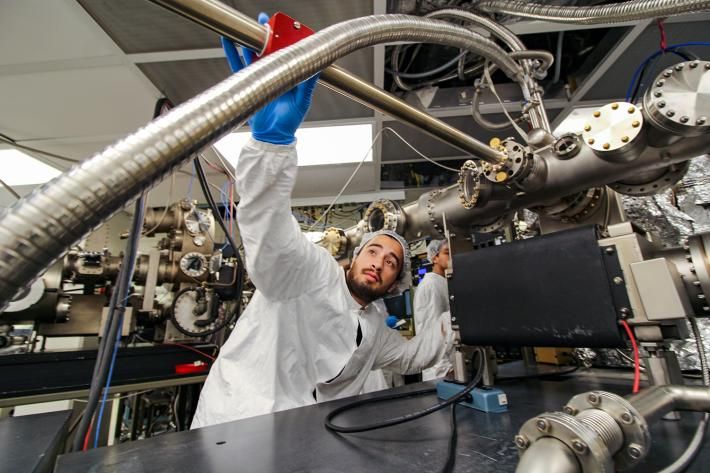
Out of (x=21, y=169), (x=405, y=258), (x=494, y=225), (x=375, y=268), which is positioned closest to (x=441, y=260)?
(x=405, y=258)

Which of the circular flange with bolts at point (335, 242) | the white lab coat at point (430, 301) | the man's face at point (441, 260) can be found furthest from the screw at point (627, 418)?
the white lab coat at point (430, 301)

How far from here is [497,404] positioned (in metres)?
0.53

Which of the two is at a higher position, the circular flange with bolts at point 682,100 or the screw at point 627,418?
the circular flange with bolts at point 682,100

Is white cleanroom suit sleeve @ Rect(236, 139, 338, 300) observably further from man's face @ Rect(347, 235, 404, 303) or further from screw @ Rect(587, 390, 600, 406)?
screw @ Rect(587, 390, 600, 406)

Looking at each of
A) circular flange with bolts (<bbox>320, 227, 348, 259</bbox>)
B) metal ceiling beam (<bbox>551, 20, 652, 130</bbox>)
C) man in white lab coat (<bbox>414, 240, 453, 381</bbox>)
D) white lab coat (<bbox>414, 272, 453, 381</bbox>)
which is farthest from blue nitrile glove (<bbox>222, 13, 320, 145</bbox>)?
white lab coat (<bbox>414, 272, 453, 381</bbox>)

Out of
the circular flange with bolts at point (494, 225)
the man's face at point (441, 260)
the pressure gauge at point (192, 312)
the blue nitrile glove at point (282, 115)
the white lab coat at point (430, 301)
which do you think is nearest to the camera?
the blue nitrile glove at point (282, 115)

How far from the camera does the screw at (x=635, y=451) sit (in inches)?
10.2

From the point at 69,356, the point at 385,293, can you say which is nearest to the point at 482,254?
the point at 385,293

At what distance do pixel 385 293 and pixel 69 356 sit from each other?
134cm

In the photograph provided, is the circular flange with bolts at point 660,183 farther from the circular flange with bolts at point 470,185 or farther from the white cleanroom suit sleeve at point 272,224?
the white cleanroom suit sleeve at point 272,224

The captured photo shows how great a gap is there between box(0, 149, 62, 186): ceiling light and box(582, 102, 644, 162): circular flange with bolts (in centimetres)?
272

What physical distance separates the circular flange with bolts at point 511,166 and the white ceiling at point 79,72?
2.73 feet

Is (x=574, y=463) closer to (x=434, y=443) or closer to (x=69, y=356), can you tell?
(x=434, y=443)

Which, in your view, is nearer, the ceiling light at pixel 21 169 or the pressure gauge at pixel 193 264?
the pressure gauge at pixel 193 264
